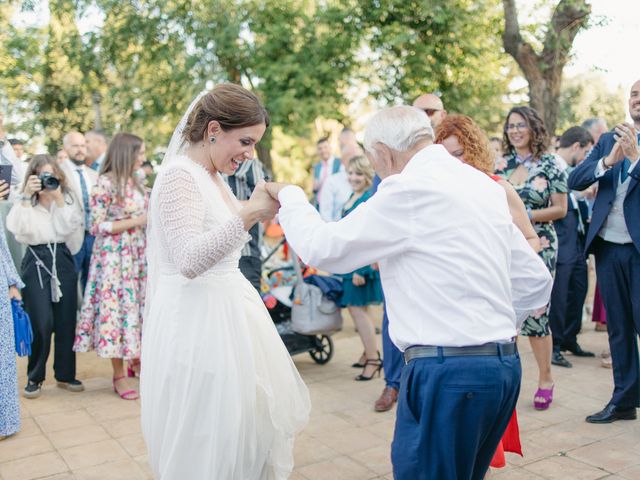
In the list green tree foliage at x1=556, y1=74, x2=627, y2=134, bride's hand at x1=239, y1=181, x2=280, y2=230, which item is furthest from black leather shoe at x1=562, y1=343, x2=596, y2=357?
green tree foliage at x1=556, y1=74, x2=627, y2=134

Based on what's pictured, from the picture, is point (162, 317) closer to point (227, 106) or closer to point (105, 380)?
point (227, 106)

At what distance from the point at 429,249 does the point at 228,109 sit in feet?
3.35

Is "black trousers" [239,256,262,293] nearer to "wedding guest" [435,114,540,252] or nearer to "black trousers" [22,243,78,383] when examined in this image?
"black trousers" [22,243,78,383]

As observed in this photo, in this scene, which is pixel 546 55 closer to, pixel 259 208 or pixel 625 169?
pixel 625 169

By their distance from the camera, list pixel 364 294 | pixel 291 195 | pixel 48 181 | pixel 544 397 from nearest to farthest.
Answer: pixel 291 195, pixel 544 397, pixel 48 181, pixel 364 294

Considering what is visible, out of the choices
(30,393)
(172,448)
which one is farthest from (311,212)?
(30,393)

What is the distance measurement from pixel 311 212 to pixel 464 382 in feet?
2.51

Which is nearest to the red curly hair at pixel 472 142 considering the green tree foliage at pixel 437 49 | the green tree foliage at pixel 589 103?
the green tree foliage at pixel 437 49

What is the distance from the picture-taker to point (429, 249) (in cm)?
215

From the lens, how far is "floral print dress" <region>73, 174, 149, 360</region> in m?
5.37

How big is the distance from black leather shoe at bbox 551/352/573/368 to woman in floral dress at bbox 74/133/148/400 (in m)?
3.74

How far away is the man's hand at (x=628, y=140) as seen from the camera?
411 centimetres

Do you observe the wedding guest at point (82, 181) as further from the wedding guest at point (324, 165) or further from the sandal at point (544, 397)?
the sandal at point (544, 397)

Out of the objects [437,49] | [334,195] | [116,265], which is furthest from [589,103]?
[116,265]
